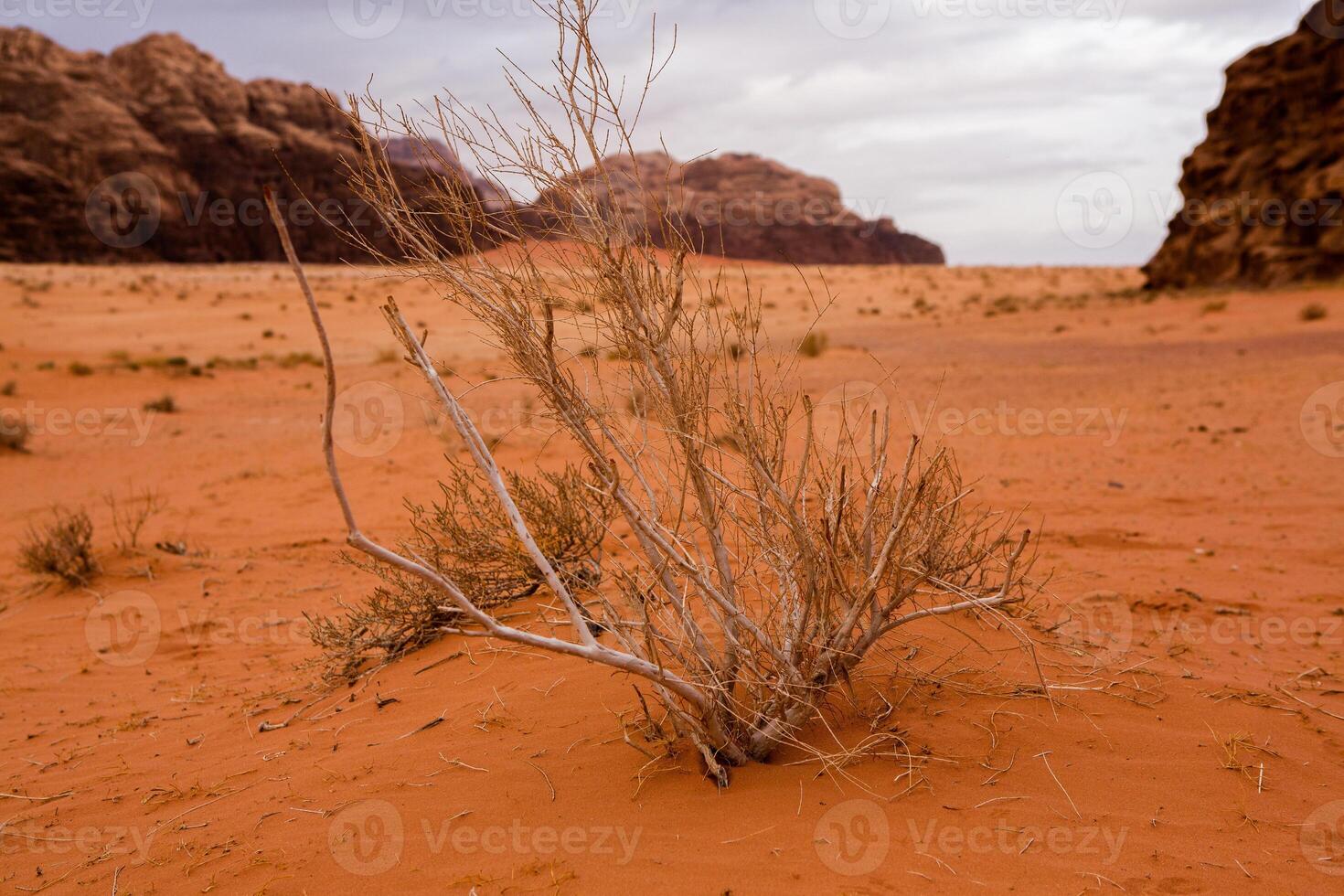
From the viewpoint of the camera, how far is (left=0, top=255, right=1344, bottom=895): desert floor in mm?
2506

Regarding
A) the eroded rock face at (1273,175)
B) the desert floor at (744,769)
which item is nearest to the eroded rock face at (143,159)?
the eroded rock face at (1273,175)

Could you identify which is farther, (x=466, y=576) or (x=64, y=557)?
(x=64, y=557)

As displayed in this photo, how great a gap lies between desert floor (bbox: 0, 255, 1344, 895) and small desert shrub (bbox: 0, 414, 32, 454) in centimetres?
216

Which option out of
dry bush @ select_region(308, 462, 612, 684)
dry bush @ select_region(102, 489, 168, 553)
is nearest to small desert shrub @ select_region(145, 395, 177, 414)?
dry bush @ select_region(102, 489, 168, 553)

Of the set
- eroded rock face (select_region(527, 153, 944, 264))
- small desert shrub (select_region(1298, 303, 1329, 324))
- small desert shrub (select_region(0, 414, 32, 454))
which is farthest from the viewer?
eroded rock face (select_region(527, 153, 944, 264))

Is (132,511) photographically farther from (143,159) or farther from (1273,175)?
(143,159)

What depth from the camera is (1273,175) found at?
23391 mm

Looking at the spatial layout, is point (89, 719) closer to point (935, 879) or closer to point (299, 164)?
point (935, 879)

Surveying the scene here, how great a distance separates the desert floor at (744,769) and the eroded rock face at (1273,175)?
15.0 metres

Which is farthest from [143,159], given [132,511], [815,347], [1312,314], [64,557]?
[1312,314]

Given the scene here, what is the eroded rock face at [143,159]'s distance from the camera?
55.1 m

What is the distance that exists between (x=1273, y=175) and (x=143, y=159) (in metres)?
63.3

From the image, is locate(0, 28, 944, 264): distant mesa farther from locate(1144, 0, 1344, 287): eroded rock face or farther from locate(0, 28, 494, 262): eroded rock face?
locate(1144, 0, 1344, 287): eroded rock face

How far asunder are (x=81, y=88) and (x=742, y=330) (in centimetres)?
7472
